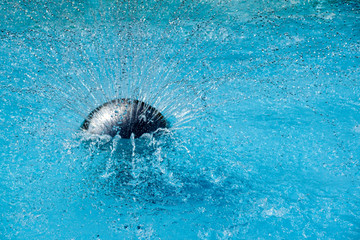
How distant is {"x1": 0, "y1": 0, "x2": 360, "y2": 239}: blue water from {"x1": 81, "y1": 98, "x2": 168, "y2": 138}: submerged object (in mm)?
222

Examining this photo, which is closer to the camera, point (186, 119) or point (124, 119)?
point (124, 119)

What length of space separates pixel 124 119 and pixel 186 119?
1.37 metres

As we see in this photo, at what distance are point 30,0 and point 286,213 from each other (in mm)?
8332

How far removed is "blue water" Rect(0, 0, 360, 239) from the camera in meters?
4.86

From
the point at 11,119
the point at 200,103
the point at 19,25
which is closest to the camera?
the point at 11,119

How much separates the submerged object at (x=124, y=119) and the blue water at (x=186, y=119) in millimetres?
222

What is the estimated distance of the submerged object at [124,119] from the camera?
533cm

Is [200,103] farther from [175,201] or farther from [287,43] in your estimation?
[287,43]

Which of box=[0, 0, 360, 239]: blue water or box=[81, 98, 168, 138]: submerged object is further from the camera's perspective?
box=[81, 98, 168, 138]: submerged object

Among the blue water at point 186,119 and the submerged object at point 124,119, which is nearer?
the blue water at point 186,119

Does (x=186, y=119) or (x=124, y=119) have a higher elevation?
(x=124, y=119)

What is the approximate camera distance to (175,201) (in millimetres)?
5016

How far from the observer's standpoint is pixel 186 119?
250 inches

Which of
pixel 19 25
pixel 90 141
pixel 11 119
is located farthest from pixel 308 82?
pixel 19 25
